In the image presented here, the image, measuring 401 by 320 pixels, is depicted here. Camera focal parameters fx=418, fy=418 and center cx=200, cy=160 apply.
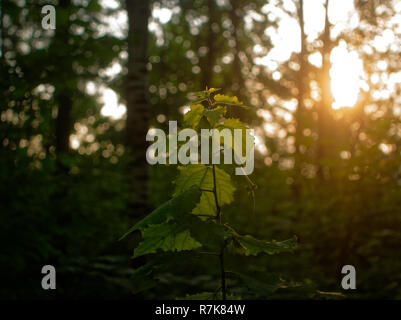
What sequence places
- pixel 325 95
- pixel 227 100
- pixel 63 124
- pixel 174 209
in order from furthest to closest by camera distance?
pixel 325 95 < pixel 63 124 < pixel 227 100 < pixel 174 209

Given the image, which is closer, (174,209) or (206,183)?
(174,209)

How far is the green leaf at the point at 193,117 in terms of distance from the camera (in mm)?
1488

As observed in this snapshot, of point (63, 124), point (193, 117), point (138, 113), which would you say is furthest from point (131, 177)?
point (193, 117)

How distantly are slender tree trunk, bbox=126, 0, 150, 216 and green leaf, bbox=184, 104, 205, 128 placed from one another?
4.79 metres

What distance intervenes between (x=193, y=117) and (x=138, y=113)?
16.6 feet

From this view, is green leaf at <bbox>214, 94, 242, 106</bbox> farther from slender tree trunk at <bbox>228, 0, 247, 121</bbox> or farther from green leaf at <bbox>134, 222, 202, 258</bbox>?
slender tree trunk at <bbox>228, 0, 247, 121</bbox>

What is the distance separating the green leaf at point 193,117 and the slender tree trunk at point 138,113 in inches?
189

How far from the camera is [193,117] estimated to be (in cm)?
150

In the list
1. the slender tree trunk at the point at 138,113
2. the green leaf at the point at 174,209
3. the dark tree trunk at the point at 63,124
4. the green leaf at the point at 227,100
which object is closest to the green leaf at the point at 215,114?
the green leaf at the point at 227,100

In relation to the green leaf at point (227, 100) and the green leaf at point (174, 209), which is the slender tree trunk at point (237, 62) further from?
the green leaf at point (174, 209)

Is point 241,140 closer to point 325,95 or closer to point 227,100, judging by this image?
point 227,100

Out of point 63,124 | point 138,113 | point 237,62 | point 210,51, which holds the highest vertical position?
point 210,51
